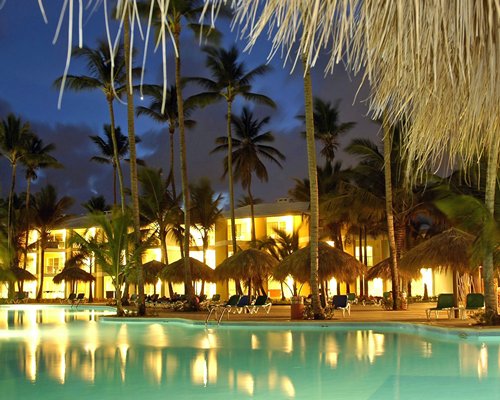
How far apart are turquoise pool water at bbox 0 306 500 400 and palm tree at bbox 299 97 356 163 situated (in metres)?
20.1

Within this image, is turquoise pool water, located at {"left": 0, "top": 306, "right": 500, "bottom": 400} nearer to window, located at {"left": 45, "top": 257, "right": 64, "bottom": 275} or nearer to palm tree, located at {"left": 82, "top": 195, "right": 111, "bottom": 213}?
window, located at {"left": 45, "top": 257, "right": 64, "bottom": 275}

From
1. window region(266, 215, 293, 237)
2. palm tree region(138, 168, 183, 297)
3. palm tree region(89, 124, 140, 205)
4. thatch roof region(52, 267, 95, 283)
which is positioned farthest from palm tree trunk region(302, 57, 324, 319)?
palm tree region(89, 124, 140, 205)

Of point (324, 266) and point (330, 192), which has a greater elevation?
point (330, 192)

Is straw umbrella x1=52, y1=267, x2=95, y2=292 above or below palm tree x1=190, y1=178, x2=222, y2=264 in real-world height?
below

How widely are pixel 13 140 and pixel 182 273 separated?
19.2 metres

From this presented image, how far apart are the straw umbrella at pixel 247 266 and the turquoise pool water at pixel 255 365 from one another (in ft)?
27.0

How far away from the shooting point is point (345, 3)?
223 centimetres

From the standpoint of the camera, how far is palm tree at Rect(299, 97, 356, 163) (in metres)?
36.0

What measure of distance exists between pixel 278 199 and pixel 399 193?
13.8 meters

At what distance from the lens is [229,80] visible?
104 feet

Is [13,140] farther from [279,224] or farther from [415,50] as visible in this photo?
[415,50]

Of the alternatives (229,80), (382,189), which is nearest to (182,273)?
(382,189)

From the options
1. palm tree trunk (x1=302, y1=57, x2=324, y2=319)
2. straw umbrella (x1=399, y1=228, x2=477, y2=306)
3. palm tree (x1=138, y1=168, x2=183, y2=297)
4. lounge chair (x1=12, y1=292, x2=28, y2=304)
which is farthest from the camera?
lounge chair (x1=12, y1=292, x2=28, y2=304)

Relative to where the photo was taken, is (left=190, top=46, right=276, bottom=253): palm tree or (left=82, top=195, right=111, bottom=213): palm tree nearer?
(left=190, top=46, right=276, bottom=253): palm tree
